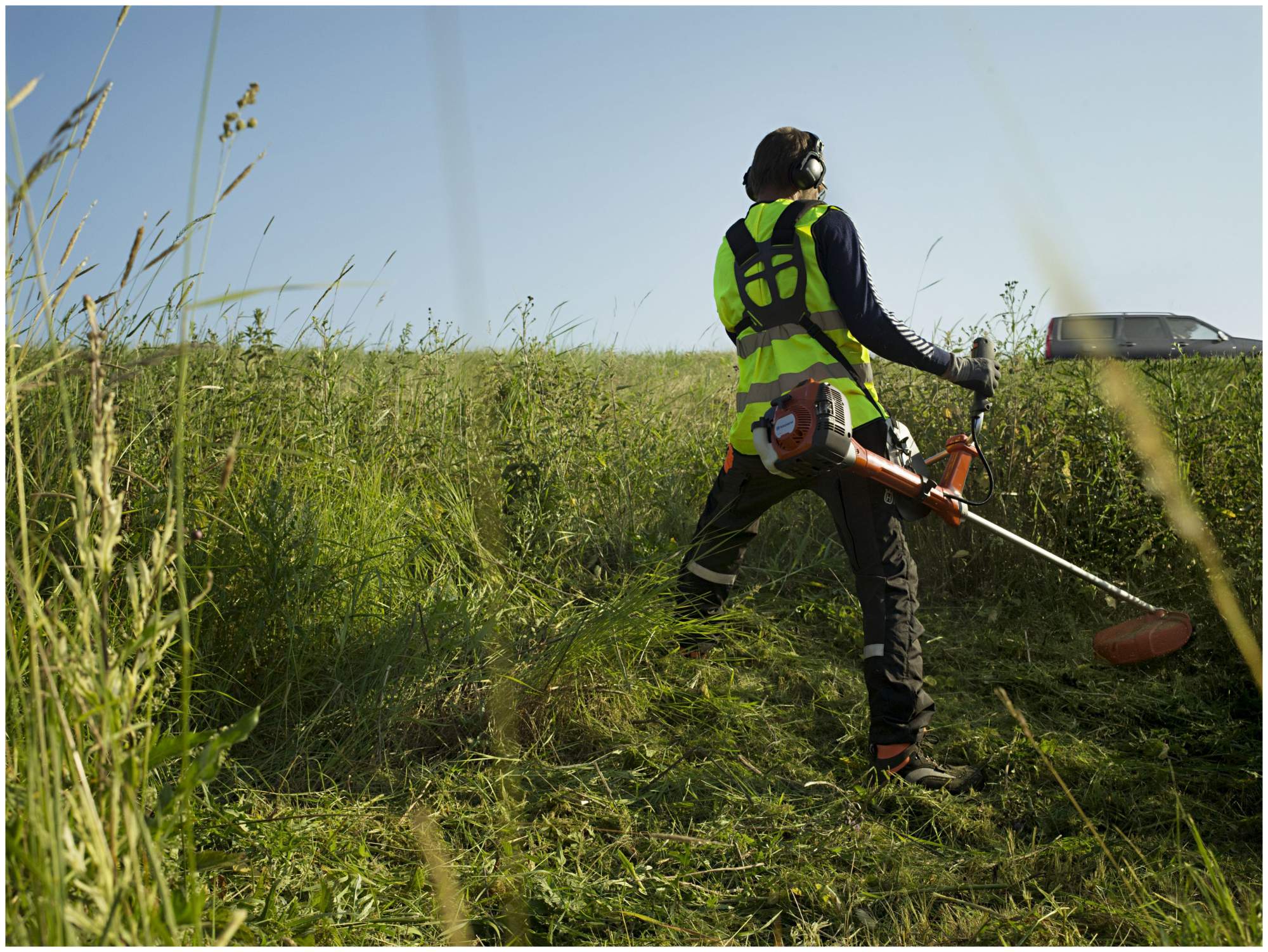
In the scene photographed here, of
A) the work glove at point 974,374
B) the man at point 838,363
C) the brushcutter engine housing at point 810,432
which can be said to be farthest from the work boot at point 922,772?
the work glove at point 974,374

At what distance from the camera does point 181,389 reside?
4.51ft

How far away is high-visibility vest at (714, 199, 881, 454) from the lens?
320cm

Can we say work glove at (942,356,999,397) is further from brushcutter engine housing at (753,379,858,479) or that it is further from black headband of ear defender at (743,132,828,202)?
black headband of ear defender at (743,132,828,202)

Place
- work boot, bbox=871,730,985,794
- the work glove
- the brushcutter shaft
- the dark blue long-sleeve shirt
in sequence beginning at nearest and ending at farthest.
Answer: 1. work boot, bbox=871,730,985,794
2. the dark blue long-sleeve shirt
3. the work glove
4. the brushcutter shaft

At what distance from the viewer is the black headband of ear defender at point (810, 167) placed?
3.32 meters

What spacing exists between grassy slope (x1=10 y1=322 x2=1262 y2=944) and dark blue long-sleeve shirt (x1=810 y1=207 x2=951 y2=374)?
3.53 ft

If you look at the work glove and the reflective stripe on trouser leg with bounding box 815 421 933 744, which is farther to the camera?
the work glove

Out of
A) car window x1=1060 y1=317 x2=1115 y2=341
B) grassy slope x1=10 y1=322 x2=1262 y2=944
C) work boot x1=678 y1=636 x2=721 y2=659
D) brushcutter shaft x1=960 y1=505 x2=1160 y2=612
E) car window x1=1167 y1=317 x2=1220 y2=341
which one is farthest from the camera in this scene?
car window x1=1167 y1=317 x2=1220 y2=341

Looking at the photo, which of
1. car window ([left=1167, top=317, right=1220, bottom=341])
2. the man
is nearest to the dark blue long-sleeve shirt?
the man

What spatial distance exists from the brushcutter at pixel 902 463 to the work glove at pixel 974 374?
0.04 meters

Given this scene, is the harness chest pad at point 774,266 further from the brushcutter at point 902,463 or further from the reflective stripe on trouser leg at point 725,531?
the reflective stripe on trouser leg at point 725,531

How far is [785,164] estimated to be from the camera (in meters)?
3.37

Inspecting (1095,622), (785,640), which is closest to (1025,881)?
(785,640)

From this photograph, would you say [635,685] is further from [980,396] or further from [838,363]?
[980,396]
